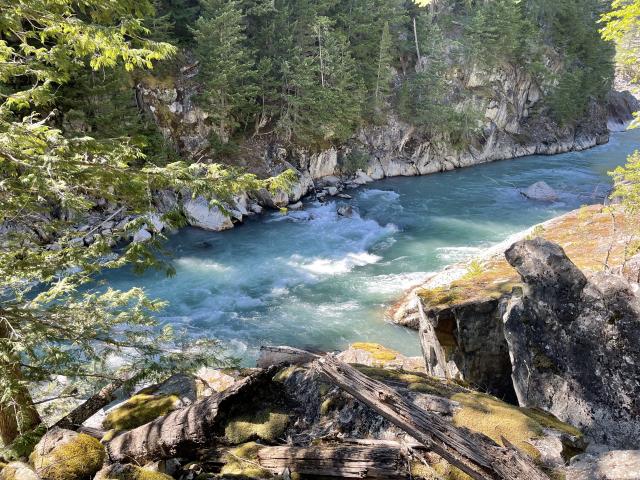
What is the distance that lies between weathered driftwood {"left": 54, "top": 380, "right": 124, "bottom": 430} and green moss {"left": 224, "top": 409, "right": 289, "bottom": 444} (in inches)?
85.7

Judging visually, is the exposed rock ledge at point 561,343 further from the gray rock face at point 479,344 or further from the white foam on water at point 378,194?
the white foam on water at point 378,194

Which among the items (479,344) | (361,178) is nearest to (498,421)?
(479,344)

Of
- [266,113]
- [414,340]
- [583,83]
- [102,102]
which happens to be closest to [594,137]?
[583,83]

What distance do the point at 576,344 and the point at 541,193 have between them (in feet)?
90.4

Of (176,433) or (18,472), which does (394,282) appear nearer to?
(176,433)

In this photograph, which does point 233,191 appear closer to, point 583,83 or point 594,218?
point 594,218

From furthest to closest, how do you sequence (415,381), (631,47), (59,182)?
(631,47) < (415,381) < (59,182)

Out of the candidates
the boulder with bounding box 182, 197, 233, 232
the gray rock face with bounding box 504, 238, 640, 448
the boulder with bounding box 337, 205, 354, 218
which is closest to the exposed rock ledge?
the gray rock face with bounding box 504, 238, 640, 448

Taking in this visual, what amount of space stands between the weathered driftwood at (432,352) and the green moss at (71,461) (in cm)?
572

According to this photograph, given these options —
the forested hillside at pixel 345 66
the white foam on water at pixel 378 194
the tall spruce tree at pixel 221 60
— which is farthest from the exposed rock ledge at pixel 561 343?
the tall spruce tree at pixel 221 60

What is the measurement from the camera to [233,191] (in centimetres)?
484

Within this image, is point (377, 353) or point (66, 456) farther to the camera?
point (377, 353)

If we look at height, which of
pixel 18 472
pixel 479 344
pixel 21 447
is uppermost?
pixel 18 472

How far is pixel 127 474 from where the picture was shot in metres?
3.33
